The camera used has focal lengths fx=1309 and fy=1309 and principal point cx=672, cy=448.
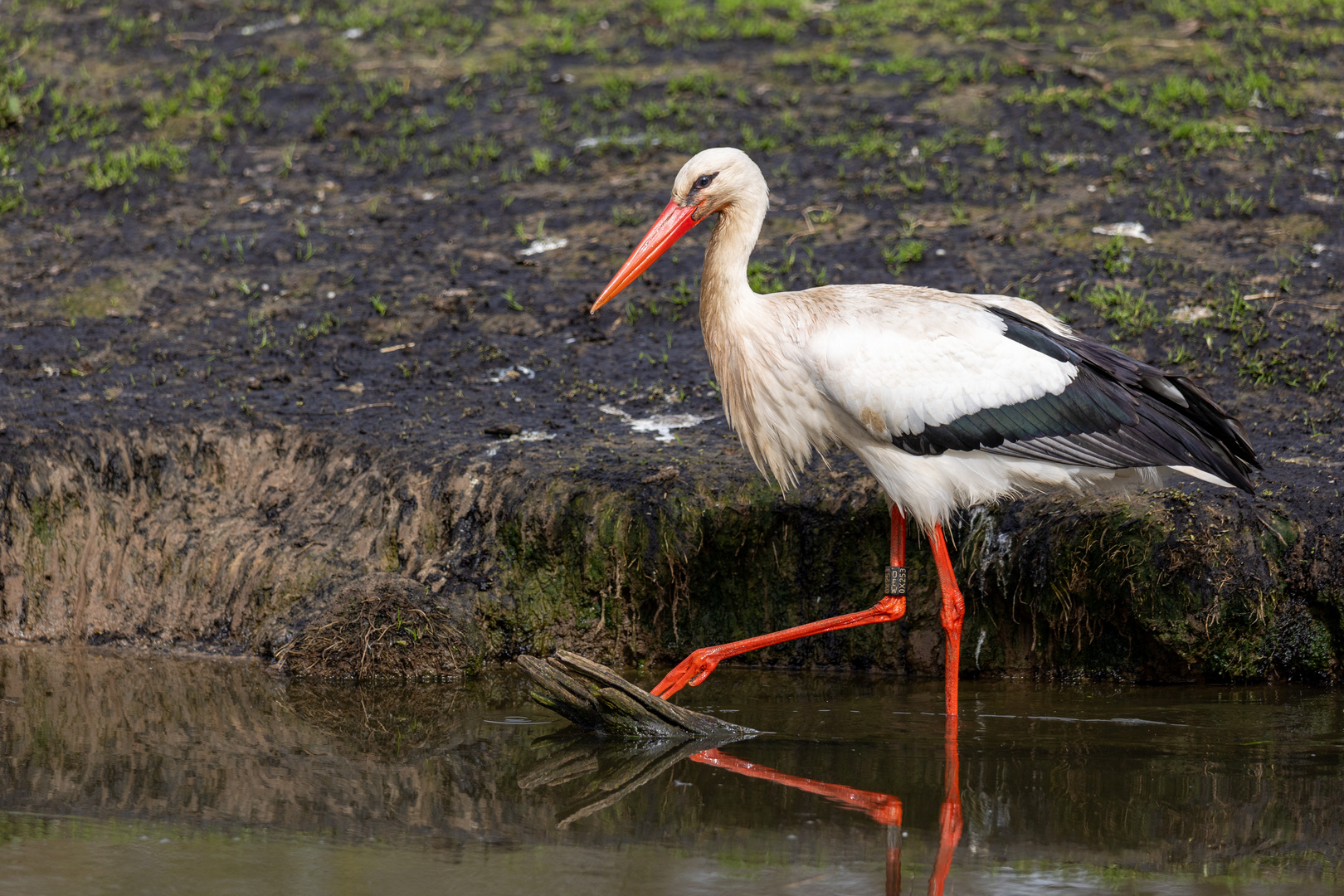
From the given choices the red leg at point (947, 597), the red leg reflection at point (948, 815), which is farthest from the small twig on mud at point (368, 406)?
the red leg reflection at point (948, 815)

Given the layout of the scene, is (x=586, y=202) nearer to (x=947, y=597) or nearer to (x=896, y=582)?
(x=896, y=582)

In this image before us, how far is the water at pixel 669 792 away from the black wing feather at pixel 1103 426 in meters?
1.05

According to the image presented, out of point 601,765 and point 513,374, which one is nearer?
point 601,765

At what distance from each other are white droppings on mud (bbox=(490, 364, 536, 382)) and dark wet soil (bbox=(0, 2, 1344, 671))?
0.6 inches

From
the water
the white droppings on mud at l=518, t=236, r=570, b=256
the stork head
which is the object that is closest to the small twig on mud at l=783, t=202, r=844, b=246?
the white droppings on mud at l=518, t=236, r=570, b=256

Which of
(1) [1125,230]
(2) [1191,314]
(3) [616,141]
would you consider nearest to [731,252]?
(2) [1191,314]

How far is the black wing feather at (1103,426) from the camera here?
5152mm

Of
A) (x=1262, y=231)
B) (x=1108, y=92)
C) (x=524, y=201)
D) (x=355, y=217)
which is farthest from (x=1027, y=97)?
(x=355, y=217)

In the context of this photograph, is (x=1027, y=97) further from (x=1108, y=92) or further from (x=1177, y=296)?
(x=1177, y=296)

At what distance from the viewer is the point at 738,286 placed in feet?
17.8

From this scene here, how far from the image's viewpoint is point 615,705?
483 cm

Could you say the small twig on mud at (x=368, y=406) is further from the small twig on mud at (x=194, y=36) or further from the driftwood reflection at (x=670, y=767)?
the small twig on mud at (x=194, y=36)

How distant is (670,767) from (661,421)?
2.75m

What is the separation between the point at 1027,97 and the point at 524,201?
408 centimetres
